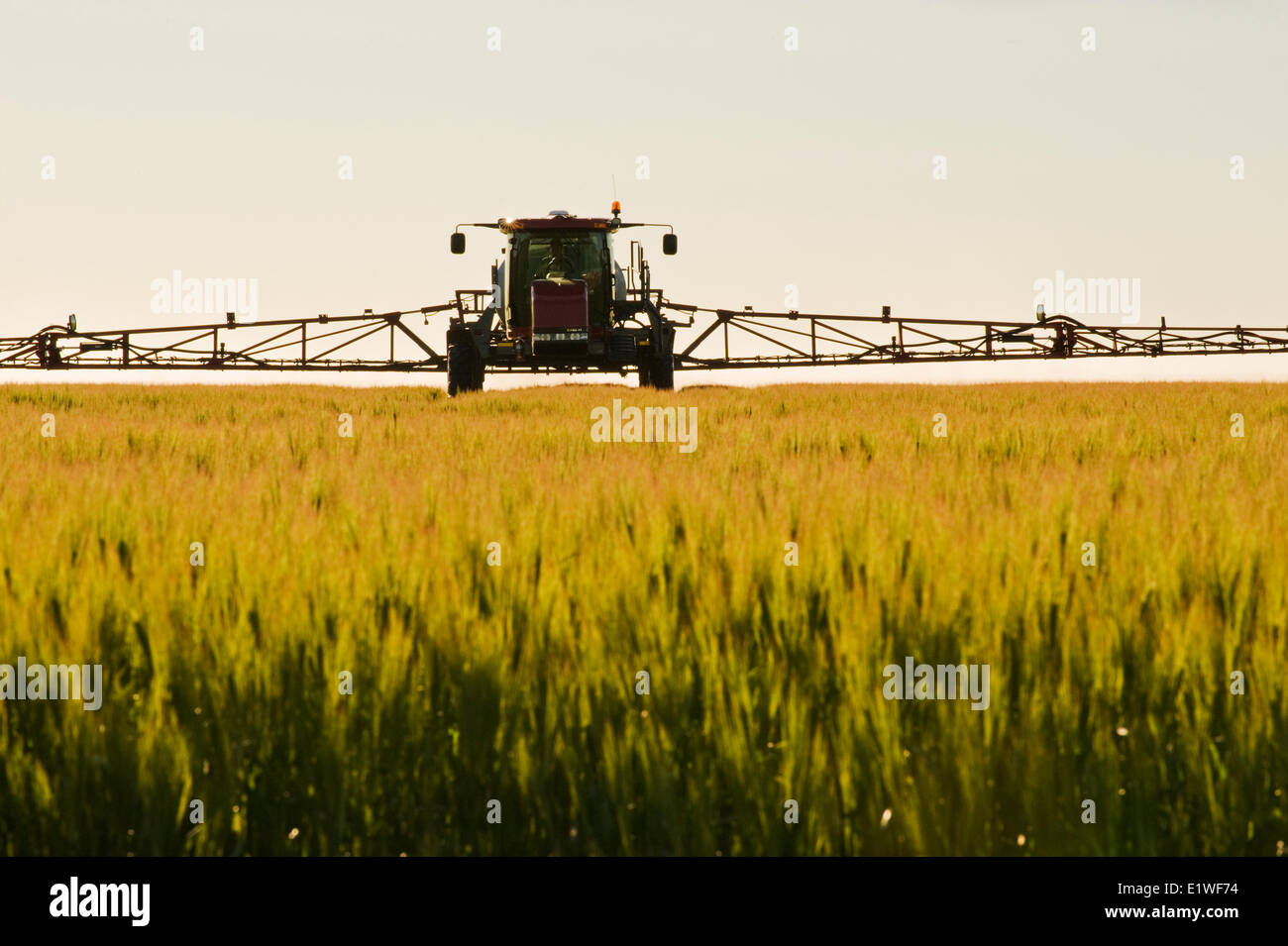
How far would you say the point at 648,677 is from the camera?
2.73 meters

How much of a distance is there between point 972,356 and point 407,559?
27097 millimetres

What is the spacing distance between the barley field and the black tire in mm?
15613

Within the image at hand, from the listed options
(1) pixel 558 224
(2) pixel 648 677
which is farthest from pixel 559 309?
(2) pixel 648 677

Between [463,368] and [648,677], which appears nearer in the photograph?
[648,677]

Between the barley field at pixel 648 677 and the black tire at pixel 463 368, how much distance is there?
51.2 feet

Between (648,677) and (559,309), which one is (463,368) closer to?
(559,309)

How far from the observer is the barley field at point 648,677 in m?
2.42

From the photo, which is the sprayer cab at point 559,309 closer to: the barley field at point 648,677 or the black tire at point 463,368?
the black tire at point 463,368

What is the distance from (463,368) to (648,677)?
1814cm

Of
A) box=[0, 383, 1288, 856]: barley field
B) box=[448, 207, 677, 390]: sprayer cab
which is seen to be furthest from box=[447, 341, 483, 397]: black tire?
box=[0, 383, 1288, 856]: barley field

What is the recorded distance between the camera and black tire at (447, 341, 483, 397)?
66.6 feet

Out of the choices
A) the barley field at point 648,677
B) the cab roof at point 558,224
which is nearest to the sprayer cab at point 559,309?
the cab roof at point 558,224
